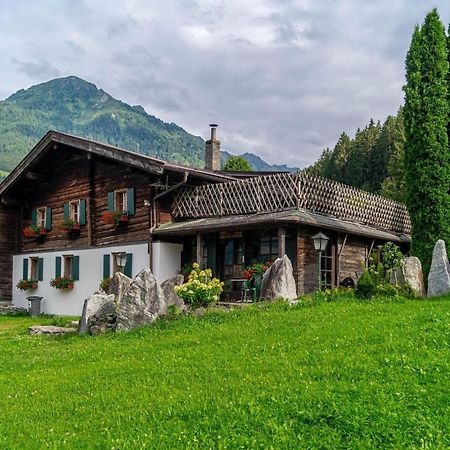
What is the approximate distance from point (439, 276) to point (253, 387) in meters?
8.13

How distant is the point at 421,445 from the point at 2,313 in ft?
83.5

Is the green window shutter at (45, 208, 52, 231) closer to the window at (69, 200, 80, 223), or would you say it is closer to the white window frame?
the window at (69, 200, 80, 223)

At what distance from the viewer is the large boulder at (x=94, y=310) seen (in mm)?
14531

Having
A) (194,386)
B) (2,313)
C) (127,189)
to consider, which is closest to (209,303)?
(194,386)

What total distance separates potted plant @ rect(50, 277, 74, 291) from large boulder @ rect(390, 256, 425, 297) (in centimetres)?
1535

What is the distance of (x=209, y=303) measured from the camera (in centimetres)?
1539

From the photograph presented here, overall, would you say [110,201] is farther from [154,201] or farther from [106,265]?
[154,201]

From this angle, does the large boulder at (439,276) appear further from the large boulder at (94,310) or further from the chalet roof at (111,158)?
the chalet roof at (111,158)

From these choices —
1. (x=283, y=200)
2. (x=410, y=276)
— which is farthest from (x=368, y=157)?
(x=410, y=276)

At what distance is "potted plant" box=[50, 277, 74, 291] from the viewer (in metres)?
25.4

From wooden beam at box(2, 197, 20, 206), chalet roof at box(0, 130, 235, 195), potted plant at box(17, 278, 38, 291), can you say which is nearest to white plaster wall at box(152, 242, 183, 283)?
chalet roof at box(0, 130, 235, 195)

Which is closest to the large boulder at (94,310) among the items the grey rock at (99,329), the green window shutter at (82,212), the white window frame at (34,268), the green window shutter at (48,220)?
the grey rock at (99,329)

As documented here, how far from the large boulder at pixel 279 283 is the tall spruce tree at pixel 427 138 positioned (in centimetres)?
451

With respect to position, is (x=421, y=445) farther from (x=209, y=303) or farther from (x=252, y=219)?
(x=252, y=219)
